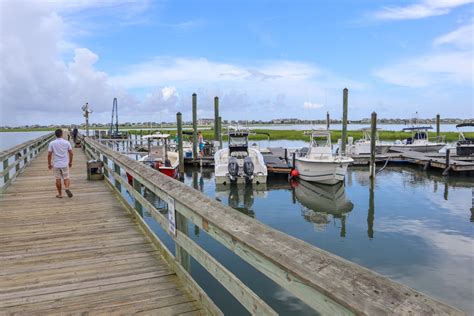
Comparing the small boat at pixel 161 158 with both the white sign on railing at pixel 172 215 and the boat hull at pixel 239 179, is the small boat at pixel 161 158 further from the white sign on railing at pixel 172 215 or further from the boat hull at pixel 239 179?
the white sign on railing at pixel 172 215

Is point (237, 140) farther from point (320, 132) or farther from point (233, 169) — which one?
point (320, 132)

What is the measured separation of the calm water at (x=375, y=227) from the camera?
295 inches

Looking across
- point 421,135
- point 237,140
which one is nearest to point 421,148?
point 421,135

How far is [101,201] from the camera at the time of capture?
309 inches

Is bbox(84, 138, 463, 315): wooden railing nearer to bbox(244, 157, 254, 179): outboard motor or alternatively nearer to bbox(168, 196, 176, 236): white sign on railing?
bbox(168, 196, 176, 236): white sign on railing

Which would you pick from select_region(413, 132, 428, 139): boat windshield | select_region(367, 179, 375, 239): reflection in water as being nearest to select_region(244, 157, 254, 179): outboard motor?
select_region(367, 179, 375, 239): reflection in water

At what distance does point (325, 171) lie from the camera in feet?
63.5

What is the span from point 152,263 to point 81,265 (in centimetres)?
84

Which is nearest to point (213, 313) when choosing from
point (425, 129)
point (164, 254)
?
point (164, 254)

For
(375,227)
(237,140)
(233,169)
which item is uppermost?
(237,140)

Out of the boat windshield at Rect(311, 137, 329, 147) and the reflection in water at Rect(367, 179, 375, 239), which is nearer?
the reflection in water at Rect(367, 179, 375, 239)

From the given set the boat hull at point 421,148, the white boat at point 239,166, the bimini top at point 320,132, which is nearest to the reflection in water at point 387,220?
the white boat at point 239,166

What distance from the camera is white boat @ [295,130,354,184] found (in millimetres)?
19125

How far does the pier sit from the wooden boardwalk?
0.04 ft
